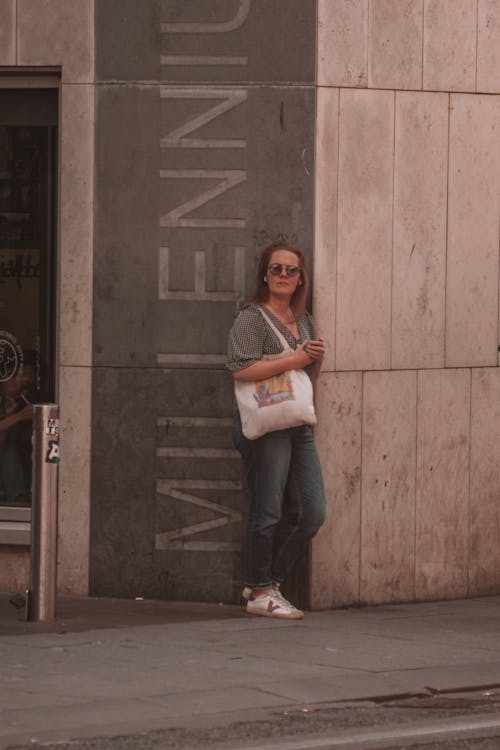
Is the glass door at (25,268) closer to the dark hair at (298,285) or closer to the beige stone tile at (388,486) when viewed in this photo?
the dark hair at (298,285)

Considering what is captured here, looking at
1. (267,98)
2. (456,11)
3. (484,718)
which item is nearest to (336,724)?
(484,718)

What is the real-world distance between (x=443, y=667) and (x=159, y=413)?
2.54 m

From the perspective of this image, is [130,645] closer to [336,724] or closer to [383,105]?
[336,724]

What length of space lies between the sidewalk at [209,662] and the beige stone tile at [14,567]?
404 mm

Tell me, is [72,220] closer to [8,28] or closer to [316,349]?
[8,28]

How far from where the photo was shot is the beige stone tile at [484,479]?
9.71 m

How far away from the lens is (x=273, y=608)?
8859 mm

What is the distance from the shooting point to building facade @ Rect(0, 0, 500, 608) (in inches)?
361

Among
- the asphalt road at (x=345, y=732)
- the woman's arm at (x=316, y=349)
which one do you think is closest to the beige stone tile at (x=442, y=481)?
the woman's arm at (x=316, y=349)

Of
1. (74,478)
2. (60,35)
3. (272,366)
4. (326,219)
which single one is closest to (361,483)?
(272,366)

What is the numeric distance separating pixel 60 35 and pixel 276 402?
8.14 ft

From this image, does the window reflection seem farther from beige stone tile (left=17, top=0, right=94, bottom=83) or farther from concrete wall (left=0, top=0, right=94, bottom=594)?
beige stone tile (left=17, top=0, right=94, bottom=83)

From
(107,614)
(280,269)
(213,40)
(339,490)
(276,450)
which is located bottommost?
(107,614)

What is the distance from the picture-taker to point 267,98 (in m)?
9.15
